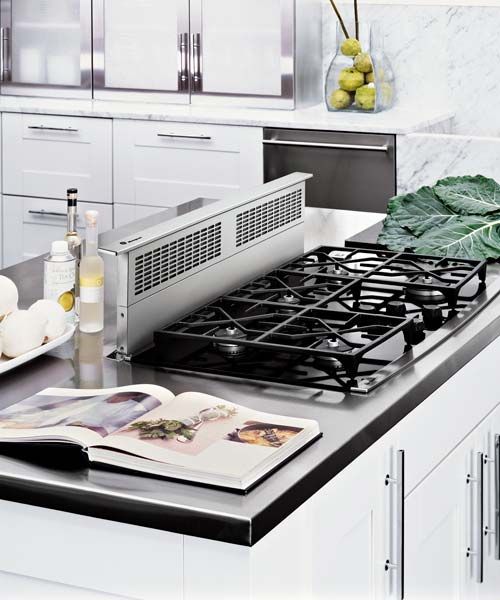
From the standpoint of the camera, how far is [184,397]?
5.03 feet

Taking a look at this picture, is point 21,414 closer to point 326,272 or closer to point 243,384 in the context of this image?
point 243,384

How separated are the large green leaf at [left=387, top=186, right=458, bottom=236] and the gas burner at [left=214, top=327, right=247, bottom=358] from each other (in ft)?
2.78

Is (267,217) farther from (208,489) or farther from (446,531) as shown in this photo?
(208,489)

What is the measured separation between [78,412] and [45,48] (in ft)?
13.6

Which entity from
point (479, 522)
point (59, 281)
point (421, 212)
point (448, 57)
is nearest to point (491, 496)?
point (479, 522)

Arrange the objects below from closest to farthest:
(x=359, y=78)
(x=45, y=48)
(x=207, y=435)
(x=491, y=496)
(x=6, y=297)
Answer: (x=207, y=435)
(x=6, y=297)
(x=491, y=496)
(x=359, y=78)
(x=45, y=48)

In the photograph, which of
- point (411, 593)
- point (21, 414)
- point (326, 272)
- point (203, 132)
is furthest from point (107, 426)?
point (203, 132)

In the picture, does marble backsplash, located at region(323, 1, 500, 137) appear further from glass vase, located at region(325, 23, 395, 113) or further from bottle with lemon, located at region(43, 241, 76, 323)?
Answer: bottle with lemon, located at region(43, 241, 76, 323)

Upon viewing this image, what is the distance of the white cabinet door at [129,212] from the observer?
4793 millimetres

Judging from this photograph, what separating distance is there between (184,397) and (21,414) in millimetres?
222

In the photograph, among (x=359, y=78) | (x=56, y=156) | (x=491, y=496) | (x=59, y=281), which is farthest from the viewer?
(x=56, y=156)

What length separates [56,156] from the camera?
16.2 feet

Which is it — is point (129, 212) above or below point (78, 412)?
above

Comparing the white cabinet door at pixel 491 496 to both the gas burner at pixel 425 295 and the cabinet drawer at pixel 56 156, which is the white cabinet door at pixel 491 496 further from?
the cabinet drawer at pixel 56 156
